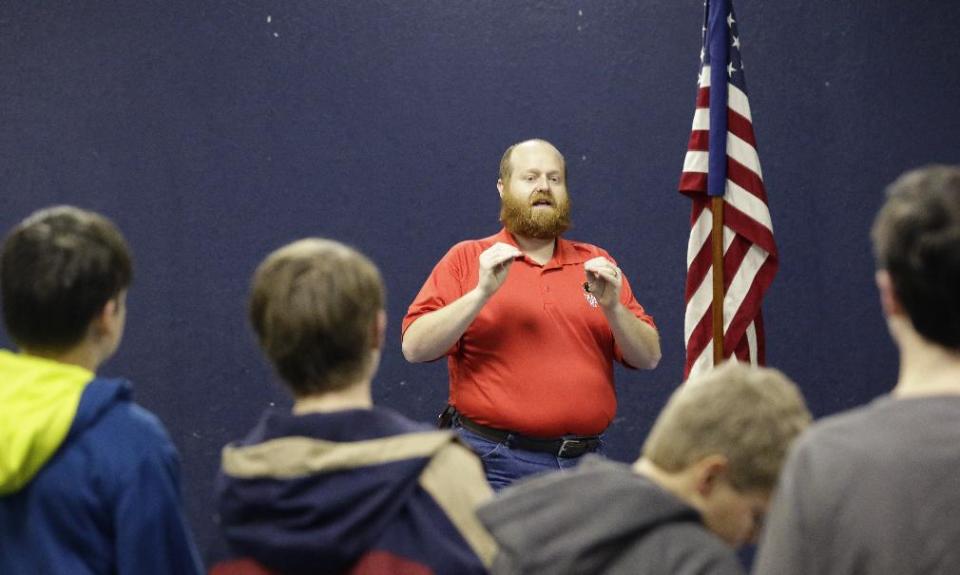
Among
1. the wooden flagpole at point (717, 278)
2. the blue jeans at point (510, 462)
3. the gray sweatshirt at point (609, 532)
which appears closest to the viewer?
the gray sweatshirt at point (609, 532)

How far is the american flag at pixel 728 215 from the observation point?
10.9ft

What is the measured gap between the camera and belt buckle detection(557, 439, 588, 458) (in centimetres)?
299

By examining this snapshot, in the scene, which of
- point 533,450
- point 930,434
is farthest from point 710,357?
point 930,434

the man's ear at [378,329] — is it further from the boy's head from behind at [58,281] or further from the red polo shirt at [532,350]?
the red polo shirt at [532,350]

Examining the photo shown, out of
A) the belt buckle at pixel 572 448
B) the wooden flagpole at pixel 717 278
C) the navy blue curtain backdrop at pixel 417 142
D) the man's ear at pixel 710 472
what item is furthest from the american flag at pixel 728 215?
the man's ear at pixel 710 472

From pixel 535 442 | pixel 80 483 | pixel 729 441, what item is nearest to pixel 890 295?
pixel 729 441

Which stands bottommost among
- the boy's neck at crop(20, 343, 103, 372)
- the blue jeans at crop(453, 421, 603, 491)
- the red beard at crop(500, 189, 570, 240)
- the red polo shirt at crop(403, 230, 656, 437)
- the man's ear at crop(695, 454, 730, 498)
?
the blue jeans at crop(453, 421, 603, 491)

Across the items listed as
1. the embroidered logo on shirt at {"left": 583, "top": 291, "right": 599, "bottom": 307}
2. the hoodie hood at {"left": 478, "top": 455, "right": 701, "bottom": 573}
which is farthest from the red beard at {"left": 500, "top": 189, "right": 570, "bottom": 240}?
the hoodie hood at {"left": 478, "top": 455, "right": 701, "bottom": 573}

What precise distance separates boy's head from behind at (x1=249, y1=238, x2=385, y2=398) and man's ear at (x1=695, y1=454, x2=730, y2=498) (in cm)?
53

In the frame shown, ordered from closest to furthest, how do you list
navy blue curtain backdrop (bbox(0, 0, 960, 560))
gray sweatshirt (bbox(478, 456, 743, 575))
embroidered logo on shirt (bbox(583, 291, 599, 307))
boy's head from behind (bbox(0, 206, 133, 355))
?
1. gray sweatshirt (bbox(478, 456, 743, 575))
2. boy's head from behind (bbox(0, 206, 133, 355))
3. embroidered logo on shirt (bbox(583, 291, 599, 307))
4. navy blue curtain backdrop (bbox(0, 0, 960, 560))

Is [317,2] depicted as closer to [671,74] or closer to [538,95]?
Answer: [538,95]

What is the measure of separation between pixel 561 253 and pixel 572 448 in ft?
1.95

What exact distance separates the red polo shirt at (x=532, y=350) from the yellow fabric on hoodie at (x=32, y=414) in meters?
1.42

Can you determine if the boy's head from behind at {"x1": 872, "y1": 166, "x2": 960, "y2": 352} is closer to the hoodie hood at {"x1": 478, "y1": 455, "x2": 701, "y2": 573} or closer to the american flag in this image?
the hoodie hood at {"x1": 478, "y1": 455, "x2": 701, "y2": 573}
